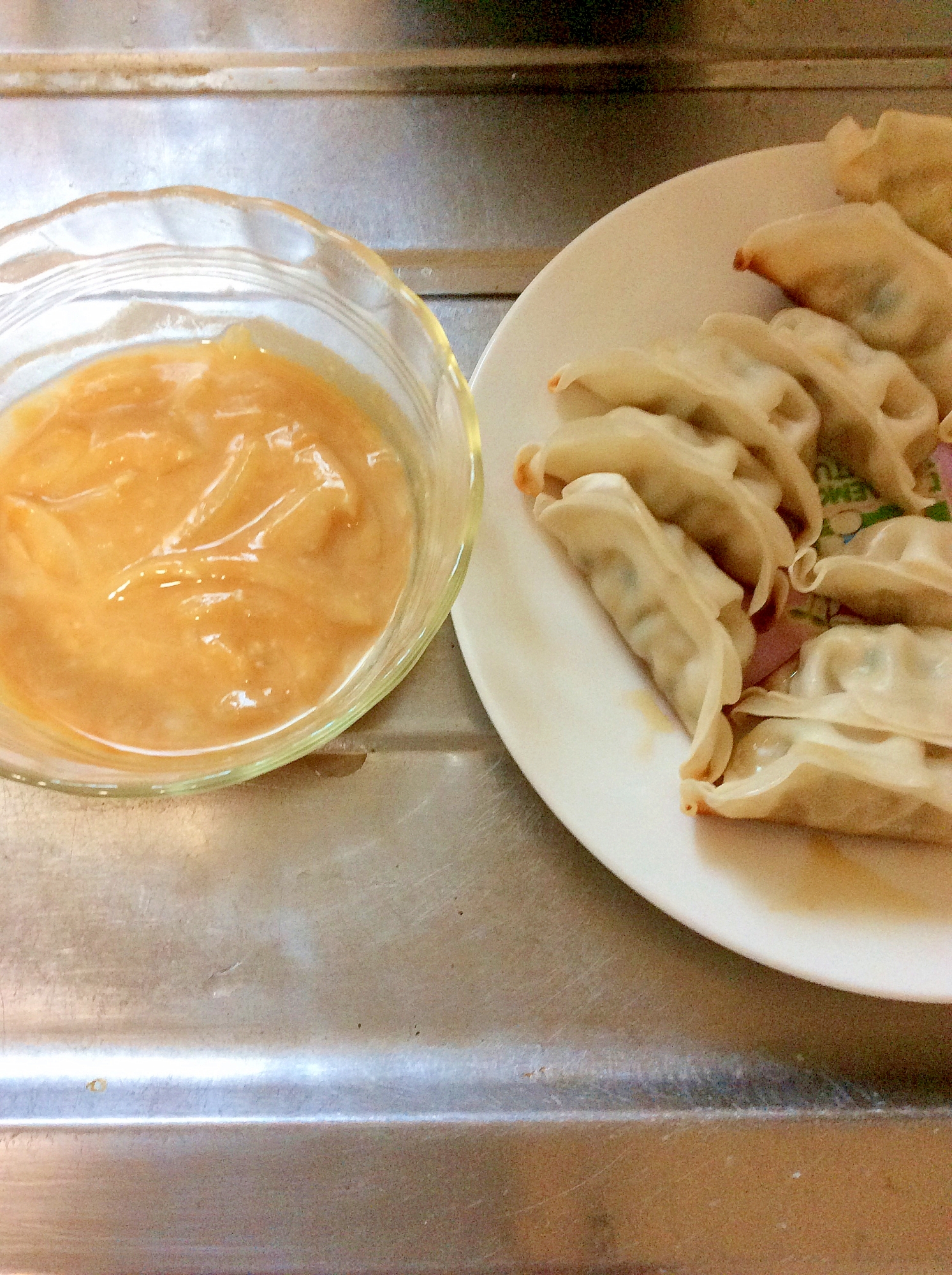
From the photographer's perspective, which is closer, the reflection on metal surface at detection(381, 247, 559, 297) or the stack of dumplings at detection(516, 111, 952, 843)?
the stack of dumplings at detection(516, 111, 952, 843)

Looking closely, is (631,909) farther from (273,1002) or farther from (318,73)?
(318,73)

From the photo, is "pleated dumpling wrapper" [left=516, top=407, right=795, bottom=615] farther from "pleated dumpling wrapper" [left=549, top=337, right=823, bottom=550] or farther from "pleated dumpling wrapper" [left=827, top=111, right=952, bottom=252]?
"pleated dumpling wrapper" [left=827, top=111, right=952, bottom=252]

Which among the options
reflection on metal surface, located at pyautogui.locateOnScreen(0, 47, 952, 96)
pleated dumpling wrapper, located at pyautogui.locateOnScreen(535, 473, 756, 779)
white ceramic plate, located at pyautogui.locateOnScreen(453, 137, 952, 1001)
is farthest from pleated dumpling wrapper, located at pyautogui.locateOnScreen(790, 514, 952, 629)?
reflection on metal surface, located at pyautogui.locateOnScreen(0, 47, 952, 96)

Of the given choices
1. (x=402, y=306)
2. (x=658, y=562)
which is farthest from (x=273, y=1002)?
(x=402, y=306)

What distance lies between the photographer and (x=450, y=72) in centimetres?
162

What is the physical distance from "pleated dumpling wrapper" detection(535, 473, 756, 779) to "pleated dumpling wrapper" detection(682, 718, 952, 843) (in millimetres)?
80

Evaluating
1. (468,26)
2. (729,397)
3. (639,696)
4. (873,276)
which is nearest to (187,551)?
(639,696)

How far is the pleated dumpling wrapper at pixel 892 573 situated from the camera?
3.88 ft

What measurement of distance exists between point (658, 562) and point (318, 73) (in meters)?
1.12

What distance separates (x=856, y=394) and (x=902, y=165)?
0.37 metres

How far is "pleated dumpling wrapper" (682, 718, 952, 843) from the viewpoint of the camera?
1044 millimetres

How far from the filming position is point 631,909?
45.7 inches

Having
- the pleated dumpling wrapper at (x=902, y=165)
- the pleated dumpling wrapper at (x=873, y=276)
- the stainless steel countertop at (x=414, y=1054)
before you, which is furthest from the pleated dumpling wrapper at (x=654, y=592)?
the pleated dumpling wrapper at (x=902, y=165)

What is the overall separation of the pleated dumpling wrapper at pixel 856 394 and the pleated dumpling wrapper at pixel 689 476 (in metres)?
0.14
